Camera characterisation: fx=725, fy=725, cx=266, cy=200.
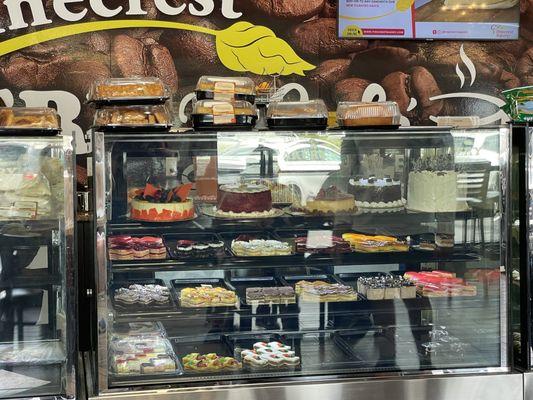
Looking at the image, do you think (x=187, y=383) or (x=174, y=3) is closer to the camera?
(x=187, y=383)

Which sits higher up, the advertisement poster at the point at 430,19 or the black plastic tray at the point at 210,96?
the advertisement poster at the point at 430,19

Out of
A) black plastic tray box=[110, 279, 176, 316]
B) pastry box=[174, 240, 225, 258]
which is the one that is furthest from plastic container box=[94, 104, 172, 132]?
black plastic tray box=[110, 279, 176, 316]

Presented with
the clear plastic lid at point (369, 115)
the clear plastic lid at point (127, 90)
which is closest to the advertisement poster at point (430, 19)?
the clear plastic lid at point (369, 115)

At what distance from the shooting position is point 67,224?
2.87 metres

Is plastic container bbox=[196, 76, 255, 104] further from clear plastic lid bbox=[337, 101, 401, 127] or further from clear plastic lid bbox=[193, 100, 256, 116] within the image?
clear plastic lid bbox=[337, 101, 401, 127]

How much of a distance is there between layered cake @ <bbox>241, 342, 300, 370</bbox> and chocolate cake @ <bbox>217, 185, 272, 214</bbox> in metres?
0.64

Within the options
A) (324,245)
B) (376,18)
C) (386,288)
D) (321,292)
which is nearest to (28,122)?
(324,245)

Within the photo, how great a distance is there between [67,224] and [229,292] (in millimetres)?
827

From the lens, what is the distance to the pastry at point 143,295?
314 cm

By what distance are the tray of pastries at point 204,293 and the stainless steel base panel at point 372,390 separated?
1.26ft

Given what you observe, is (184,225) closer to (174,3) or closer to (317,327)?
(317,327)

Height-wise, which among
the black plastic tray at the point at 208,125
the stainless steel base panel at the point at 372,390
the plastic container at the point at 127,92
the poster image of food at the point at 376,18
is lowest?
the stainless steel base panel at the point at 372,390

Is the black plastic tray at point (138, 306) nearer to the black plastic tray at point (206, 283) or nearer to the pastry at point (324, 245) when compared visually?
the black plastic tray at point (206, 283)

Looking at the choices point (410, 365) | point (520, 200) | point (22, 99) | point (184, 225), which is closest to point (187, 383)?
point (184, 225)
